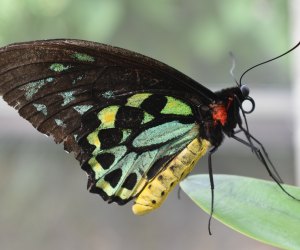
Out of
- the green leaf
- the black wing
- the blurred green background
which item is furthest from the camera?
the blurred green background

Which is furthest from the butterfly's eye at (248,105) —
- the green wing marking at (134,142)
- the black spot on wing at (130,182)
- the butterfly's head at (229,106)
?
the black spot on wing at (130,182)

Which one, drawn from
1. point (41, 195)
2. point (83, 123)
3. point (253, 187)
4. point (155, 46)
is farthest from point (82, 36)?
point (253, 187)

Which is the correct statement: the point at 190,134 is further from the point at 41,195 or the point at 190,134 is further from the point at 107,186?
the point at 41,195

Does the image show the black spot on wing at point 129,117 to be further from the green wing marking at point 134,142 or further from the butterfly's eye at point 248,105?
the butterfly's eye at point 248,105

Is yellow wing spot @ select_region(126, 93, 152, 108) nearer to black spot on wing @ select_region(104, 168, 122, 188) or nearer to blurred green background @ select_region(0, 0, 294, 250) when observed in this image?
black spot on wing @ select_region(104, 168, 122, 188)

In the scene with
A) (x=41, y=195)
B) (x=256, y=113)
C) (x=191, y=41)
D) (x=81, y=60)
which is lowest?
(x=256, y=113)

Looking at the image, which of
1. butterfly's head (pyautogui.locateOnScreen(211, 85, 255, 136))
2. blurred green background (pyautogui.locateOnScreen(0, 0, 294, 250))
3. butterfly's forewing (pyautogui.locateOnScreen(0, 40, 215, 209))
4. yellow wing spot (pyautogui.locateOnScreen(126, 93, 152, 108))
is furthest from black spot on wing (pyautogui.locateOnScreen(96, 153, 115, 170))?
blurred green background (pyautogui.locateOnScreen(0, 0, 294, 250))
